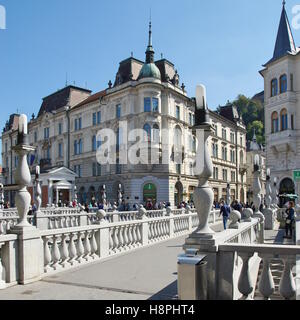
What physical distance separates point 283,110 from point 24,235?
3196cm

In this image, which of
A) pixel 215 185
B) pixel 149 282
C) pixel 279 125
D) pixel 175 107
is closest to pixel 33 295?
pixel 149 282

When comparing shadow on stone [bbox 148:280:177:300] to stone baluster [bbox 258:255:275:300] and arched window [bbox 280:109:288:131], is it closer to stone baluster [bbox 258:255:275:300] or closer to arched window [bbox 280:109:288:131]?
stone baluster [bbox 258:255:275:300]

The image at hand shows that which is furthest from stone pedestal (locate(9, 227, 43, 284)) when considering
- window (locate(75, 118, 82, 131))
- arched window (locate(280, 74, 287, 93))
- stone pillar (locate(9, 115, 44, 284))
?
window (locate(75, 118, 82, 131))

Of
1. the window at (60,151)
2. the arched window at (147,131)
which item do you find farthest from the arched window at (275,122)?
the window at (60,151)

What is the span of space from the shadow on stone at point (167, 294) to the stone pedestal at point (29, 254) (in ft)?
8.68

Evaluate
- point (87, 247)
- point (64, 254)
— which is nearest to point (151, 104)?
point (87, 247)

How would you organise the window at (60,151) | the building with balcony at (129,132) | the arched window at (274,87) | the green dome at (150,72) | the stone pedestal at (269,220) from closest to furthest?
1. the stone pedestal at (269,220)
2. the arched window at (274,87)
3. the building with balcony at (129,132)
4. the green dome at (150,72)
5. the window at (60,151)

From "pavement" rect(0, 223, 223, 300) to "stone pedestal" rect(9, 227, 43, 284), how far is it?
0.20 meters

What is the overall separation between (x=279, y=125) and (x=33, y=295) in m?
32.4

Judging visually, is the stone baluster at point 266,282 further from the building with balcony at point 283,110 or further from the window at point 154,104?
the window at point 154,104

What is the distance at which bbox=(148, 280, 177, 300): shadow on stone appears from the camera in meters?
5.22

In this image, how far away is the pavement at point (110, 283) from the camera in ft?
17.9

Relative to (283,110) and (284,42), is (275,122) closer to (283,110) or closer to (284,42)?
(283,110)
